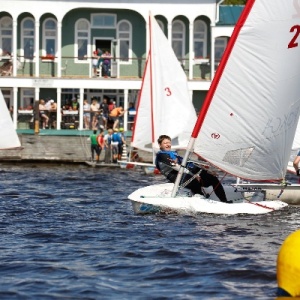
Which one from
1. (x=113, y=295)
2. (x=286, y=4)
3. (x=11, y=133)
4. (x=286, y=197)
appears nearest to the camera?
(x=113, y=295)

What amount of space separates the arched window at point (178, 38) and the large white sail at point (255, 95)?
34587 millimetres

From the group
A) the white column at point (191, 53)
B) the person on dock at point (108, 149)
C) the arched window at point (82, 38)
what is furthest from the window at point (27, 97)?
the person on dock at point (108, 149)

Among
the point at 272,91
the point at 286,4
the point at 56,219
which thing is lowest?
the point at 56,219

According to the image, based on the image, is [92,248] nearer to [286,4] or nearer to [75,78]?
[286,4]

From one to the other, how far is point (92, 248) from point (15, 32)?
37020 millimetres

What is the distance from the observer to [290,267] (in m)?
13.4

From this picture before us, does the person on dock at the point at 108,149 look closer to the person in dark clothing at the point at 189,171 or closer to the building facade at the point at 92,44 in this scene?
the building facade at the point at 92,44

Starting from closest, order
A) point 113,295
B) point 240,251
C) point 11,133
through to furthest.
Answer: point 113,295 → point 240,251 → point 11,133

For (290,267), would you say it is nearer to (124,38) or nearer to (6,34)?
(124,38)

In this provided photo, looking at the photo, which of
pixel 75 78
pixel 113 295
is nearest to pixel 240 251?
pixel 113 295

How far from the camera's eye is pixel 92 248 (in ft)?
59.1

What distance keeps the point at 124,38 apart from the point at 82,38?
1989 millimetres

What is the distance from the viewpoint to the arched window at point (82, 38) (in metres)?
56.2

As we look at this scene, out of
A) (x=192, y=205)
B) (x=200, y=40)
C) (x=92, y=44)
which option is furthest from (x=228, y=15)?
(x=192, y=205)
